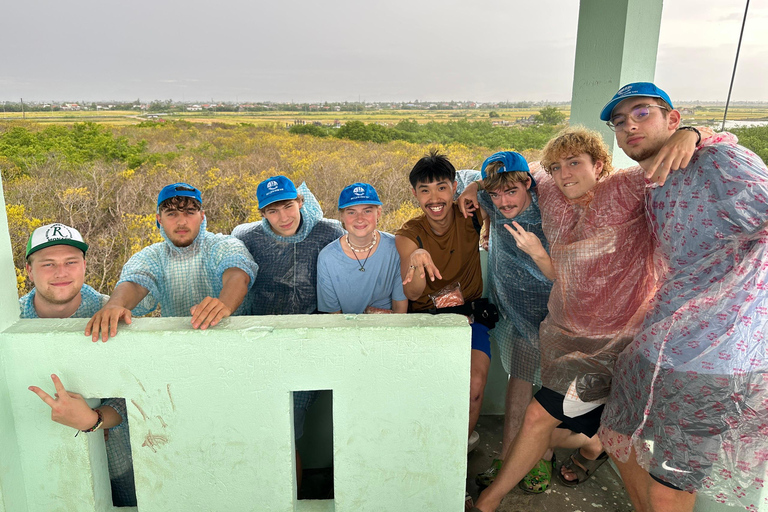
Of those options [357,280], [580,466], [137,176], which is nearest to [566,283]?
[357,280]

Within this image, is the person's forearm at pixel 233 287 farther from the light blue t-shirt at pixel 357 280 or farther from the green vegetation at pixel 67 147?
the green vegetation at pixel 67 147

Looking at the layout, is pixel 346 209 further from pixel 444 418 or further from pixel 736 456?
pixel 736 456

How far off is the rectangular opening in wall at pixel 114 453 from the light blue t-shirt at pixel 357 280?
963 millimetres

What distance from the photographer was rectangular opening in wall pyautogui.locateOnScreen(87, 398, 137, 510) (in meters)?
1.62

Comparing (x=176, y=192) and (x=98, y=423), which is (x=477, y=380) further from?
(x=176, y=192)

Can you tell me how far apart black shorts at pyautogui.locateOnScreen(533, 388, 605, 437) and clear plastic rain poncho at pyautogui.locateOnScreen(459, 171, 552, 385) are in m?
0.44

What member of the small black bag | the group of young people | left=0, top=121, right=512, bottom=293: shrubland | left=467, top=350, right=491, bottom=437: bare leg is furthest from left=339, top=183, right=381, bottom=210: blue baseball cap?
left=0, top=121, right=512, bottom=293: shrubland

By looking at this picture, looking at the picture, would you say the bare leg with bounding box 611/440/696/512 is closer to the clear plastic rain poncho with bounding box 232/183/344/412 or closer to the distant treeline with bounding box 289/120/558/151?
the clear plastic rain poncho with bounding box 232/183/344/412

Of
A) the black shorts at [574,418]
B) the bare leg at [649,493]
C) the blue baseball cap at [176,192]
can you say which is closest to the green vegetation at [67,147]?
the blue baseball cap at [176,192]

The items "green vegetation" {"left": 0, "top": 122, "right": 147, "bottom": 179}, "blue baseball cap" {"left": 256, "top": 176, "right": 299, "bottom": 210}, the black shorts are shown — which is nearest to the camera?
the black shorts

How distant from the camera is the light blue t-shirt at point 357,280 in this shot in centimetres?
232

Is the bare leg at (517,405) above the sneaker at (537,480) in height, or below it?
above

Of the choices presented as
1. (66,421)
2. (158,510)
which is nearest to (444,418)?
(158,510)

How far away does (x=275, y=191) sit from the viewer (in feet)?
8.01
